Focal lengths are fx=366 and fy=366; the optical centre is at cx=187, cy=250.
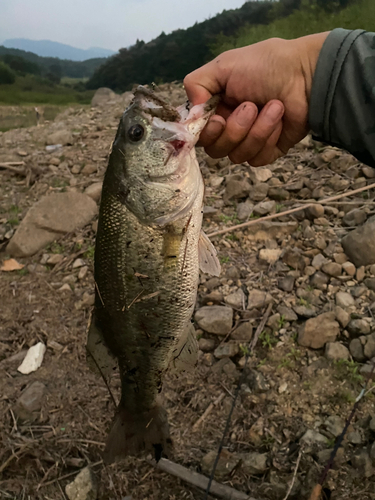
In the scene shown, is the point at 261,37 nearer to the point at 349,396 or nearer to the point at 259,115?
the point at 259,115

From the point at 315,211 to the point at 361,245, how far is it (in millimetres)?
600

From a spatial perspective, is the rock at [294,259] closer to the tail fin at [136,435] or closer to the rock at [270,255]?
the rock at [270,255]

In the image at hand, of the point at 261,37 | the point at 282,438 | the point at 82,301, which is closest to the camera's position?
the point at 282,438

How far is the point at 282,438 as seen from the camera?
203cm

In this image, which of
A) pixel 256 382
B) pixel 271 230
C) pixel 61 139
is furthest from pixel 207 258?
pixel 61 139

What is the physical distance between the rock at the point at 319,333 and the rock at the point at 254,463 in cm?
75

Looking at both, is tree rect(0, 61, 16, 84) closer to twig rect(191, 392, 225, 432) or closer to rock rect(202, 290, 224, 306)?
rock rect(202, 290, 224, 306)

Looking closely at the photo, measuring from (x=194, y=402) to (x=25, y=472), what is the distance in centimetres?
104

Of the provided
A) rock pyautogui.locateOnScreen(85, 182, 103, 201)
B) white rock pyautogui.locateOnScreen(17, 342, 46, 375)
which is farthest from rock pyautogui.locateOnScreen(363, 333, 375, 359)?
rock pyautogui.locateOnScreen(85, 182, 103, 201)

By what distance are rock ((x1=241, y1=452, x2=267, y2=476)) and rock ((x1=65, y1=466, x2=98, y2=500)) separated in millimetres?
813

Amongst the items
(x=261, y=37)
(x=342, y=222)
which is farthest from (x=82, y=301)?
(x=261, y=37)

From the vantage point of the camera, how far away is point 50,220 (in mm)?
3982

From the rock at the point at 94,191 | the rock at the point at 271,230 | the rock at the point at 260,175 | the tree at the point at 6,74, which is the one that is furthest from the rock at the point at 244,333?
the tree at the point at 6,74

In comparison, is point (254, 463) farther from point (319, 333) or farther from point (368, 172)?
point (368, 172)
